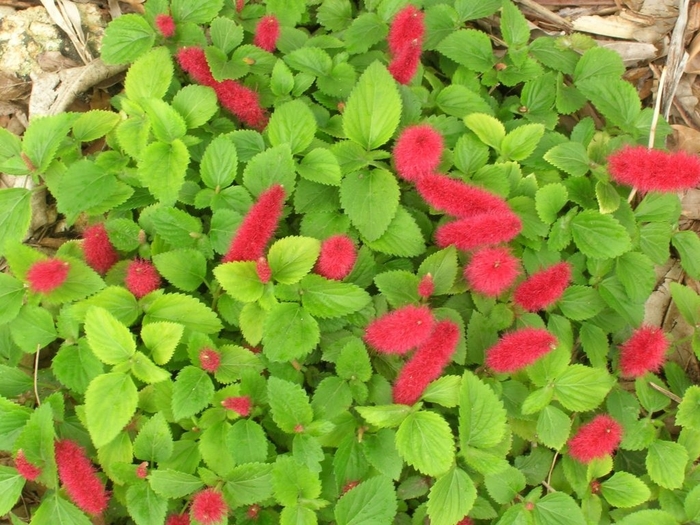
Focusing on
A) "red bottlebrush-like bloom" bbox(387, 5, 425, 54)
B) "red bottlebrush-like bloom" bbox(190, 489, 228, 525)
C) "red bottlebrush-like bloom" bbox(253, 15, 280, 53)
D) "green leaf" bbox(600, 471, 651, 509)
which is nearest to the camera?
"red bottlebrush-like bloom" bbox(190, 489, 228, 525)

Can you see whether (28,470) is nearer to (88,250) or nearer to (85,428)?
(85,428)

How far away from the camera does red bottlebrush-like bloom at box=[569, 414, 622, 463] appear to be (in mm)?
2629

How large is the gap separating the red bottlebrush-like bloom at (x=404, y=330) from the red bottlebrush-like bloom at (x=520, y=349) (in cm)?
34

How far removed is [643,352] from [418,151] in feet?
4.45

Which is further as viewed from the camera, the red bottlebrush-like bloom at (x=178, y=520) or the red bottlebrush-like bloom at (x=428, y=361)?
the red bottlebrush-like bloom at (x=178, y=520)

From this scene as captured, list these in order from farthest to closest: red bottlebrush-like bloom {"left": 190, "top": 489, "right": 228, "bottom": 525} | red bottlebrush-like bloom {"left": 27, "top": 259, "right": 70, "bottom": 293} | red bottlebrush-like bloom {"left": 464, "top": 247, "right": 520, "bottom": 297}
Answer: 1. red bottlebrush-like bloom {"left": 27, "top": 259, "right": 70, "bottom": 293}
2. red bottlebrush-like bloom {"left": 464, "top": 247, "right": 520, "bottom": 297}
3. red bottlebrush-like bloom {"left": 190, "top": 489, "right": 228, "bottom": 525}

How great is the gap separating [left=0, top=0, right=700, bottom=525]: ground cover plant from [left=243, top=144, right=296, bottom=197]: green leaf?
0.04ft

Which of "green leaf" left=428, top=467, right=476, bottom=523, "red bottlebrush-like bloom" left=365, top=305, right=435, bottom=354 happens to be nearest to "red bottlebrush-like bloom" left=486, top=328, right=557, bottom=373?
"red bottlebrush-like bloom" left=365, top=305, right=435, bottom=354

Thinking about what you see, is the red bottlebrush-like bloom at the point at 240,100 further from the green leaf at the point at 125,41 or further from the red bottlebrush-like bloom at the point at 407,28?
the red bottlebrush-like bloom at the point at 407,28

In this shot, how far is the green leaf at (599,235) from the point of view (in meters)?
2.80

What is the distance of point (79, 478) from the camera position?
2383 millimetres

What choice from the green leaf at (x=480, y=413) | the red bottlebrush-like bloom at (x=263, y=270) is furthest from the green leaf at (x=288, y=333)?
the green leaf at (x=480, y=413)

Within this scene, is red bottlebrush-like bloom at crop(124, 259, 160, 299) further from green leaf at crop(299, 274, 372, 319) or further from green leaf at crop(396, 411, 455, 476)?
green leaf at crop(396, 411, 455, 476)

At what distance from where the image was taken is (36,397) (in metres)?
2.69
